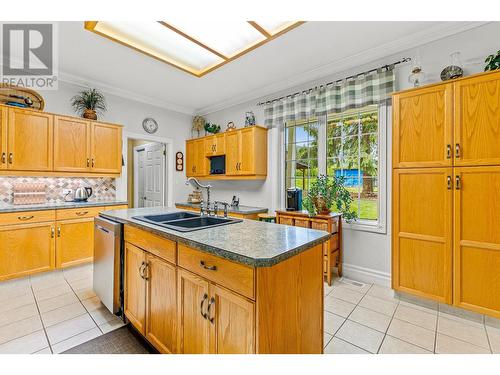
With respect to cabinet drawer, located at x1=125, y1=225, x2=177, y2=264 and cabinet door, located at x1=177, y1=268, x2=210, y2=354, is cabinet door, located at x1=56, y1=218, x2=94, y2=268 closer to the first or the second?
cabinet drawer, located at x1=125, y1=225, x2=177, y2=264

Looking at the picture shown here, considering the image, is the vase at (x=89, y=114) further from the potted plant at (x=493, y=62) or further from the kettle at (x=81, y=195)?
the potted plant at (x=493, y=62)

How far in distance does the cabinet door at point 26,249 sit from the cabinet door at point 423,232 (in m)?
4.01

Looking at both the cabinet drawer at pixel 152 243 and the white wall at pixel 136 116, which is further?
the white wall at pixel 136 116

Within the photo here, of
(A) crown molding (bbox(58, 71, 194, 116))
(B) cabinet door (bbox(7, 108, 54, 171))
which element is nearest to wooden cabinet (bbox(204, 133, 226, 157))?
(A) crown molding (bbox(58, 71, 194, 116))

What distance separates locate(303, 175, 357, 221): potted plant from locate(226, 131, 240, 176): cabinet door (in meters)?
1.50

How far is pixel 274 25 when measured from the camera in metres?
2.36

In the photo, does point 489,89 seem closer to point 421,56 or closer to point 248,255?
point 421,56

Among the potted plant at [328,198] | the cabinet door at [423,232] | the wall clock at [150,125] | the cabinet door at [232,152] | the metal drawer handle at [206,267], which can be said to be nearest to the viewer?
the metal drawer handle at [206,267]

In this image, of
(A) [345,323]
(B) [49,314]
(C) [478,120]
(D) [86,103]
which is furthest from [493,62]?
(D) [86,103]

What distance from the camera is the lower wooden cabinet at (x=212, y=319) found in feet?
3.51

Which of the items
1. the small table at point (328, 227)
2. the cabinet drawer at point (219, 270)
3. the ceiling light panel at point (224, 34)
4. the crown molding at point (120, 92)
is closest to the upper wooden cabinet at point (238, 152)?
the crown molding at point (120, 92)

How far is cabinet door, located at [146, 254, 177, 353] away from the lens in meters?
1.45

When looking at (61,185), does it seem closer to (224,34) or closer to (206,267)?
(224,34)
